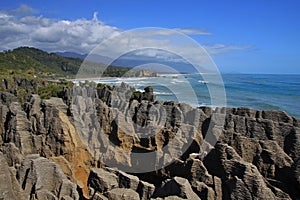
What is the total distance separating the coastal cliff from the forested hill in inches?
1600

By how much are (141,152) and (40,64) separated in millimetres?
73924

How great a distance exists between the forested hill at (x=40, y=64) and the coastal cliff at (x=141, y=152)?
A: 40644 millimetres

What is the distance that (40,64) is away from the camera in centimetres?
7656

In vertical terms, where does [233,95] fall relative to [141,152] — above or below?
below

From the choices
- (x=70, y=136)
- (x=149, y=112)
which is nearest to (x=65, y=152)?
(x=70, y=136)

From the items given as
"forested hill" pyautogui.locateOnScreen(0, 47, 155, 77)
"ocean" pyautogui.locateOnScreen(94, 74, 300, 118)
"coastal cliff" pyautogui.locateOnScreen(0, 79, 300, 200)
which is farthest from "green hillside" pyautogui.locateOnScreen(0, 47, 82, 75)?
"coastal cliff" pyautogui.locateOnScreen(0, 79, 300, 200)

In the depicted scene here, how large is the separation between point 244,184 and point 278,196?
0.78 meters

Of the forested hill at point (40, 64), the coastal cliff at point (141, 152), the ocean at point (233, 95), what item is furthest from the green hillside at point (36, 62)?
the coastal cliff at point (141, 152)

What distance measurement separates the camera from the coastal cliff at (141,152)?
211 inches

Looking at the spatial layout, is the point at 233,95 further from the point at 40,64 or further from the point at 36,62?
the point at 36,62

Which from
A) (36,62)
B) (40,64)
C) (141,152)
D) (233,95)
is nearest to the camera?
(141,152)

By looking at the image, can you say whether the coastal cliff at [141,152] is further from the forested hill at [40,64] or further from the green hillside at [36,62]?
the green hillside at [36,62]

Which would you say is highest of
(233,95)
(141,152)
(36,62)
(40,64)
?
(36,62)

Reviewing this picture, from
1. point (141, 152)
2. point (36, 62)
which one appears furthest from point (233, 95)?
point (141, 152)
